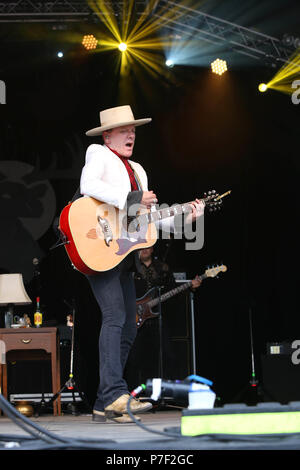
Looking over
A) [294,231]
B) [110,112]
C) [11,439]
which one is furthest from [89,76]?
[11,439]

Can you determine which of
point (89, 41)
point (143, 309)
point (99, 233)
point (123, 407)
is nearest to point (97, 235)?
point (99, 233)

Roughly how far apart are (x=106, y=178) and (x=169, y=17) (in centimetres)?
400

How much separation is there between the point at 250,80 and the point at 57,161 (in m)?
2.40

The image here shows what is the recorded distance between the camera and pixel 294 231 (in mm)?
7758

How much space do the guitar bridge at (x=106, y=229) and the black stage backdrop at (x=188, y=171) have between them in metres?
3.95

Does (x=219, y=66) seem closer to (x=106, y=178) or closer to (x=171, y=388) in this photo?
(x=106, y=178)

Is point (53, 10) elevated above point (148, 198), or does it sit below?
above

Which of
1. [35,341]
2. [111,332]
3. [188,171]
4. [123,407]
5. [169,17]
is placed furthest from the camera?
[188,171]

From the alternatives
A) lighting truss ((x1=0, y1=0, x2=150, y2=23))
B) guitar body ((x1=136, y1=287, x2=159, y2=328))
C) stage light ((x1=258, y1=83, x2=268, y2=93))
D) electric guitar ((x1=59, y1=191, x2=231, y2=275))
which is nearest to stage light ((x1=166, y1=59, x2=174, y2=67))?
lighting truss ((x1=0, y1=0, x2=150, y2=23))

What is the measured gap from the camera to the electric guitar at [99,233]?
12.2ft

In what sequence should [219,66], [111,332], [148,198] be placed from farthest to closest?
1. [219,66]
2. [148,198]
3. [111,332]

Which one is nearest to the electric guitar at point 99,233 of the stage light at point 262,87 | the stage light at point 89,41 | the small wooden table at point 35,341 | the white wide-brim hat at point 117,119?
the white wide-brim hat at point 117,119

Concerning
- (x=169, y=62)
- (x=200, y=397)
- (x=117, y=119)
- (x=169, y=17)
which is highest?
(x=169, y=17)

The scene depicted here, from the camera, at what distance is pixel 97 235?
12.5 ft
